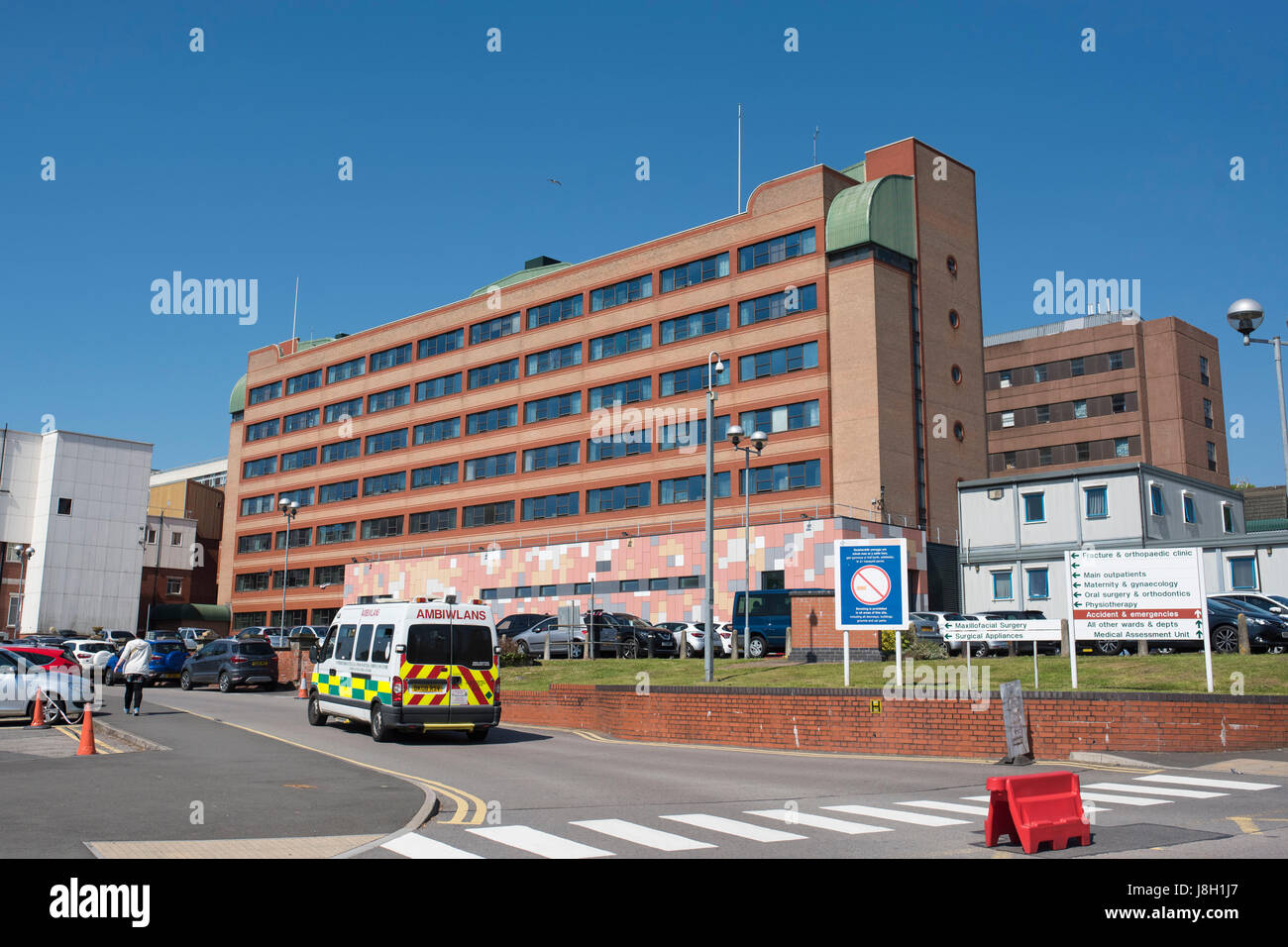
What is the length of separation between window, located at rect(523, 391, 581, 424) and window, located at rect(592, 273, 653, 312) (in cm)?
551

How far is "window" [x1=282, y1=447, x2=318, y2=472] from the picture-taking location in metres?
83.4

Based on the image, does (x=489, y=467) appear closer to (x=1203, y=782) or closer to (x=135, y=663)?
(x=135, y=663)

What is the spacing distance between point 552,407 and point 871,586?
4713cm

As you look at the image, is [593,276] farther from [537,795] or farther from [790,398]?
[537,795]

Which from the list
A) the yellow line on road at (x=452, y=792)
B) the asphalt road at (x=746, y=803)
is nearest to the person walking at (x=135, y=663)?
the asphalt road at (x=746, y=803)

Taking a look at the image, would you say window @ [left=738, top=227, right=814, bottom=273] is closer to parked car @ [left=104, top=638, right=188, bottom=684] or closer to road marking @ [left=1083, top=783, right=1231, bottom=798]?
parked car @ [left=104, top=638, right=188, bottom=684]

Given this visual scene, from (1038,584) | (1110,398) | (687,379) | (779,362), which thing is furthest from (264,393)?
(1038,584)

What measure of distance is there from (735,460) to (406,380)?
30499 millimetres

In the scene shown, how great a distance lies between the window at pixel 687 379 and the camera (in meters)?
57.5

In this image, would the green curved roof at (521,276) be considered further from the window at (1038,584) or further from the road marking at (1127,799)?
the road marking at (1127,799)

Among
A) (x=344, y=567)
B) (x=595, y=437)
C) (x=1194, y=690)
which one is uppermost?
(x=595, y=437)
